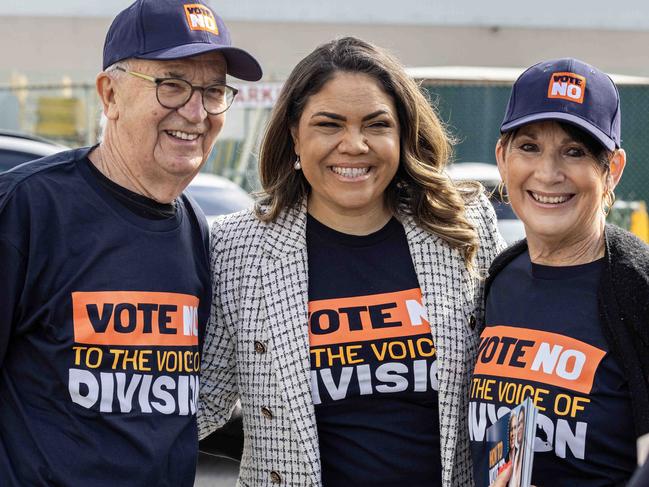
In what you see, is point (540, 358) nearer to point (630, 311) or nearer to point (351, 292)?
point (630, 311)

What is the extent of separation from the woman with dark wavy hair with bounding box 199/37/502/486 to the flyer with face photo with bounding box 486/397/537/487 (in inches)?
18.4

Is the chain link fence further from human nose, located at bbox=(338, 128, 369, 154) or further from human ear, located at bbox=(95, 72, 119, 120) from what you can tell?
human ear, located at bbox=(95, 72, 119, 120)

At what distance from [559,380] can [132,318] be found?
113 cm

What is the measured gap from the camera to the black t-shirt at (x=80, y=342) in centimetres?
248

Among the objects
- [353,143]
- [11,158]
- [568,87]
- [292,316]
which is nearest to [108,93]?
[353,143]

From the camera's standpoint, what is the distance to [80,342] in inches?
98.9

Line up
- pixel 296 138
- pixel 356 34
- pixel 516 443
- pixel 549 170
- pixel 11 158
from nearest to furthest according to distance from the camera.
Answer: pixel 516 443 < pixel 549 170 < pixel 296 138 < pixel 11 158 < pixel 356 34

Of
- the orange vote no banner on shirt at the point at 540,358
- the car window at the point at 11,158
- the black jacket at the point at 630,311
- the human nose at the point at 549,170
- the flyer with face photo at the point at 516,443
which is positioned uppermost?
the human nose at the point at 549,170

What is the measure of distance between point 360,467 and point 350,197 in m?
0.83

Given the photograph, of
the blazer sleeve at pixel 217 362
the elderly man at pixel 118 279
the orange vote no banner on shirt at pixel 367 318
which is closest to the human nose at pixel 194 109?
the elderly man at pixel 118 279

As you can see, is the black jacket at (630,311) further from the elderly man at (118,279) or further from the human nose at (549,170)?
the elderly man at (118,279)

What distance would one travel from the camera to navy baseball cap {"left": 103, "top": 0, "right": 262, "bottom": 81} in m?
2.69

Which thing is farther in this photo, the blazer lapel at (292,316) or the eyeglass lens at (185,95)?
the blazer lapel at (292,316)

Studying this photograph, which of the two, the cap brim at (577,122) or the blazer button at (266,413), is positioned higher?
the cap brim at (577,122)
